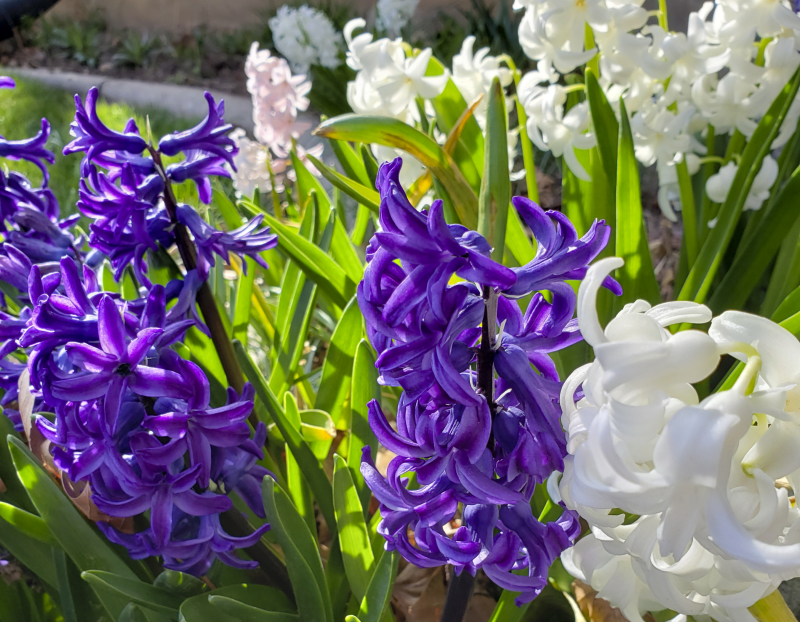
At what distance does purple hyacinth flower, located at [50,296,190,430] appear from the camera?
48 cm

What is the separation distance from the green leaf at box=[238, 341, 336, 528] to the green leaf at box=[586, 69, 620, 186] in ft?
2.03

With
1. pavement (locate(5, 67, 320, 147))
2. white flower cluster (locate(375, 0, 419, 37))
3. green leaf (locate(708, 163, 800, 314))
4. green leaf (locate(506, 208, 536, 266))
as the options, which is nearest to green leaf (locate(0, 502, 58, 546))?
green leaf (locate(506, 208, 536, 266))

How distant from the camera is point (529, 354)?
46 cm

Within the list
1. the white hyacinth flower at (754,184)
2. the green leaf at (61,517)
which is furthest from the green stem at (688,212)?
the green leaf at (61,517)

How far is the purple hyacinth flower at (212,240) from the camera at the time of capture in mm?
690

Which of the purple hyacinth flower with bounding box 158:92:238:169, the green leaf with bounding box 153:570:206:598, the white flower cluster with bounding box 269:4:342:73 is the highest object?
the white flower cluster with bounding box 269:4:342:73

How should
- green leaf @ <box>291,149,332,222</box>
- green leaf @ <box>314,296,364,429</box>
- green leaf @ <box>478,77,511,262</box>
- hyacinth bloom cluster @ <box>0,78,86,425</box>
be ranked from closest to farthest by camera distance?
1. green leaf @ <box>478,77,511,262</box>
2. hyacinth bloom cluster @ <box>0,78,86,425</box>
3. green leaf @ <box>314,296,364,429</box>
4. green leaf @ <box>291,149,332,222</box>

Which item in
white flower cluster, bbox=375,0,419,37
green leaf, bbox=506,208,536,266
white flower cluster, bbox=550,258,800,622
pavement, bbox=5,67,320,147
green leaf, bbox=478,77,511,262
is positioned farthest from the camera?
pavement, bbox=5,67,320,147

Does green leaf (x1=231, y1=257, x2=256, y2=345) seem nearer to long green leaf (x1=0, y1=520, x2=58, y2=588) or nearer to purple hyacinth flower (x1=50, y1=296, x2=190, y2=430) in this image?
long green leaf (x1=0, y1=520, x2=58, y2=588)

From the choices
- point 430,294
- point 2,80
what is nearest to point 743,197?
point 430,294

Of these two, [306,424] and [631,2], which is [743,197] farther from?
[306,424]

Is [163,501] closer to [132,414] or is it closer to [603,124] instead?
[132,414]

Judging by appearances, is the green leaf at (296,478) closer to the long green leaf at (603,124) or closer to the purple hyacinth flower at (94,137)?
the purple hyacinth flower at (94,137)

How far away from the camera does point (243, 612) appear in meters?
0.59
